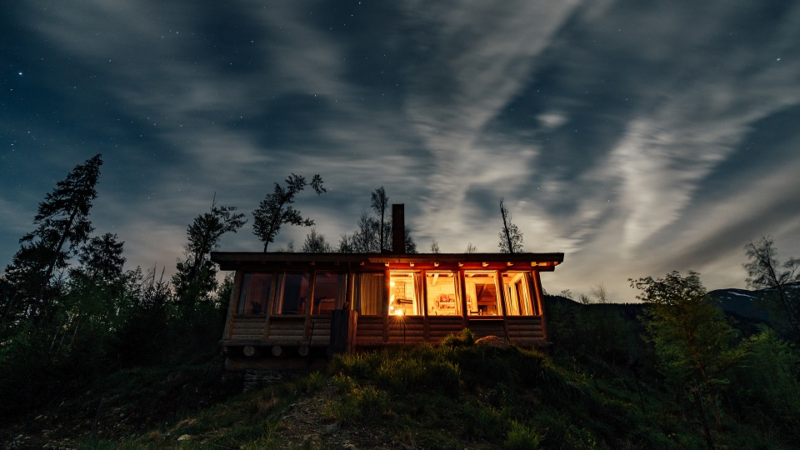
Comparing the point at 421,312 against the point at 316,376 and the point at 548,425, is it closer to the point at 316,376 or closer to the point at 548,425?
the point at 316,376

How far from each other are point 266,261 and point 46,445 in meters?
7.35

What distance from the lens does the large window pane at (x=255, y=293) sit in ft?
41.1

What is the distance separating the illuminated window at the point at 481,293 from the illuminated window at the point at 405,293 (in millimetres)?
2209

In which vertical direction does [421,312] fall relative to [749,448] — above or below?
above

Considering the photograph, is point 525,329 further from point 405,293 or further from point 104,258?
point 104,258

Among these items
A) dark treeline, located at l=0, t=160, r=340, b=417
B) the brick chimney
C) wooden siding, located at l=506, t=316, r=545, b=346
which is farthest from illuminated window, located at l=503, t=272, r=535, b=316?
dark treeline, located at l=0, t=160, r=340, b=417

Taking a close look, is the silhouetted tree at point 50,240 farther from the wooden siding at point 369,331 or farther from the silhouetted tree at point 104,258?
the wooden siding at point 369,331

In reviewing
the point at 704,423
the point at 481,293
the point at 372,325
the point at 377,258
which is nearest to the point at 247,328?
the point at 372,325

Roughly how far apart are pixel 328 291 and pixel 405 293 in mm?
3489

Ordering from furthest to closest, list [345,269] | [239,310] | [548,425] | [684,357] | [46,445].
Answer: [345,269] → [239,310] → [684,357] → [46,445] → [548,425]

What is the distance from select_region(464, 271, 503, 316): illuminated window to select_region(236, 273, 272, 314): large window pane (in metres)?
8.18

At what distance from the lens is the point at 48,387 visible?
13617 millimetres

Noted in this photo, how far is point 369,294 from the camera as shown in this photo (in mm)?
13336

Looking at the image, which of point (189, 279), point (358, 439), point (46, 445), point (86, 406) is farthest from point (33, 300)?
point (358, 439)
